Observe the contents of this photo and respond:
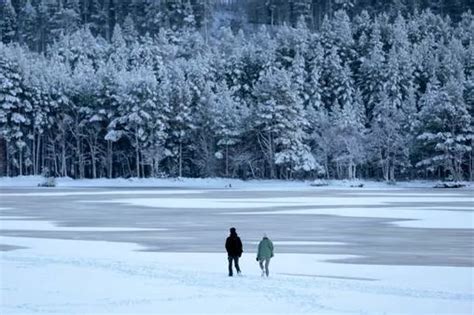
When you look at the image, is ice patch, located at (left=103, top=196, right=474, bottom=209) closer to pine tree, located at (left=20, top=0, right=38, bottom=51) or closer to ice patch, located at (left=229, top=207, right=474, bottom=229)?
ice patch, located at (left=229, top=207, right=474, bottom=229)

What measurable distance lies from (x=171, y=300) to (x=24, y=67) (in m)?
81.3

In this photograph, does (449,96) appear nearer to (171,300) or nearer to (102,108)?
(102,108)

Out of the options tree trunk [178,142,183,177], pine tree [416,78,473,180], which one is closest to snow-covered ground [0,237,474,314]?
pine tree [416,78,473,180]

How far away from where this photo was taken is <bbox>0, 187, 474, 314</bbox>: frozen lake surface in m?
16.0

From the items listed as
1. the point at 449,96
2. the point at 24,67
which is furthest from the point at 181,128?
the point at 449,96

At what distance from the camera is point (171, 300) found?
16188 millimetres

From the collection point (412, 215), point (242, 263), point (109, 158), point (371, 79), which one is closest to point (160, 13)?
point (371, 79)

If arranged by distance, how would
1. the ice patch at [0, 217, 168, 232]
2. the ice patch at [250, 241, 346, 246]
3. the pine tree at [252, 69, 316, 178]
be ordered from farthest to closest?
the pine tree at [252, 69, 316, 178], the ice patch at [0, 217, 168, 232], the ice patch at [250, 241, 346, 246]

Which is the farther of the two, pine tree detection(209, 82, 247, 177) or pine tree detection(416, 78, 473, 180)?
pine tree detection(209, 82, 247, 177)

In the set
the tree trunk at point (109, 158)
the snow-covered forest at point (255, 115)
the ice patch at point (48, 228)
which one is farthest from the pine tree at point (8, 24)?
the ice patch at point (48, 228)

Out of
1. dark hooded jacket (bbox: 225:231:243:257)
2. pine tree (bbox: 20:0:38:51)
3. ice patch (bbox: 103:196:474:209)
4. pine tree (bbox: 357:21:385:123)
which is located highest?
pine tree (bbox: 20:0:38:51)

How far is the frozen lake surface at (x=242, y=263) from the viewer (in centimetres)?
1598

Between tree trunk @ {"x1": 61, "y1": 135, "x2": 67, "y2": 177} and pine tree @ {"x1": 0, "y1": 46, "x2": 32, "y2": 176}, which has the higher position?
pine tree @ {"x1": 0, "y1": 46, "x2": 32, "y2": 176}

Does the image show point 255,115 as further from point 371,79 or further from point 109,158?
point 371,79
